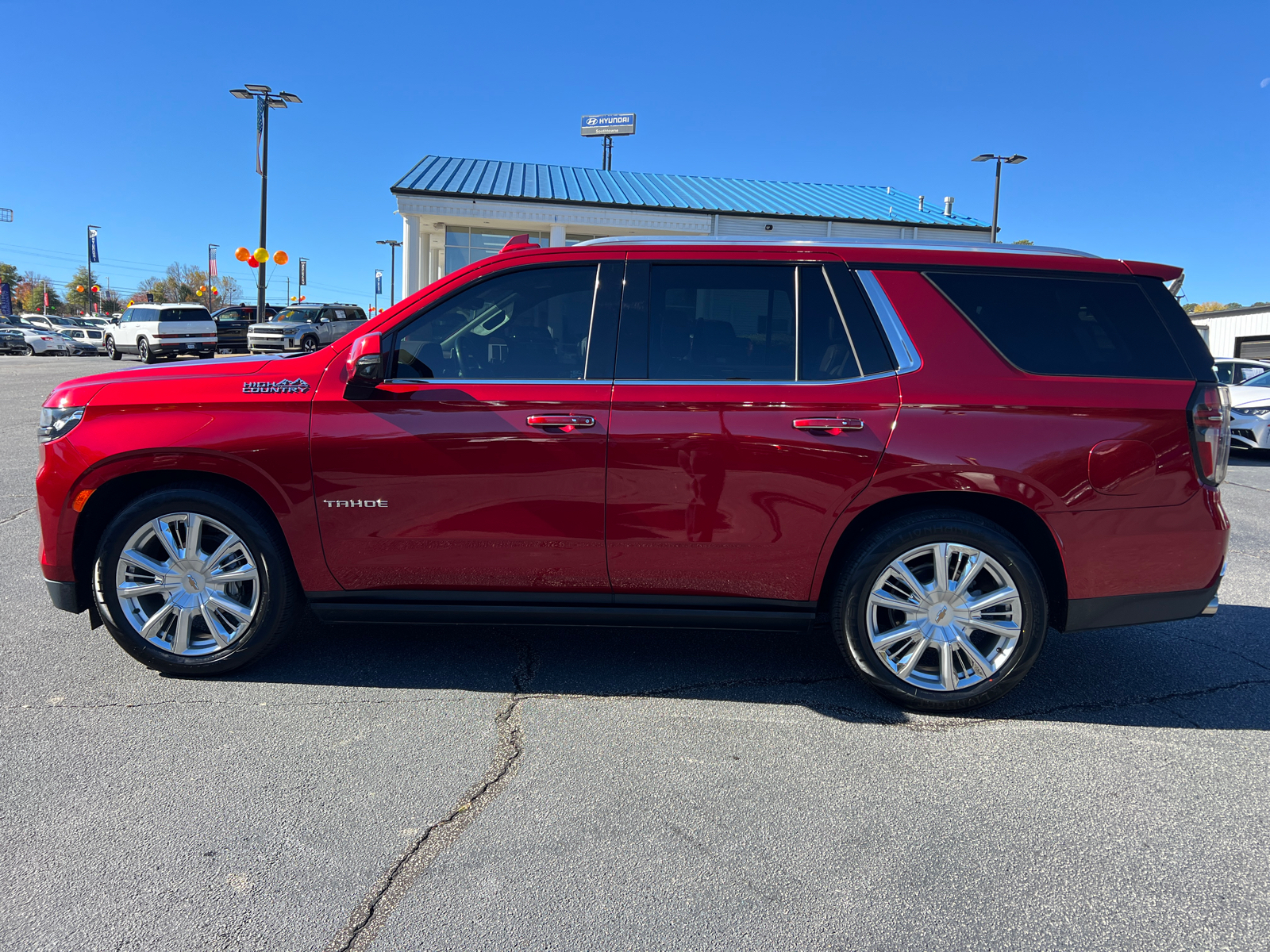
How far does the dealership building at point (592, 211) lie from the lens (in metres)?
23.1

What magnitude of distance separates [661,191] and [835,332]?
23.7 meters

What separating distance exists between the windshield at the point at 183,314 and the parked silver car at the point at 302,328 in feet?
4.81

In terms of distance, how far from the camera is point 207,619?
3734 millimetres

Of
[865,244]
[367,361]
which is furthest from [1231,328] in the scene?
[367,361]

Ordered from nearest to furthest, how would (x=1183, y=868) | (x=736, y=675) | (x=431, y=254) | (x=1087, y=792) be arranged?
(x=1183, y=868), (x=1087, y=792), (x=736, y=675), (x=431, y=254)

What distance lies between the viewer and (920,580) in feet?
11.7

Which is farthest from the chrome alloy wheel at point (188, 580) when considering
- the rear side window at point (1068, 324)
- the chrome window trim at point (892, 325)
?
the rear side window at point (1068, 324)

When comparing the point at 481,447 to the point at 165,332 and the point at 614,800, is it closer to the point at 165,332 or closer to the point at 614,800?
the point at 614,800

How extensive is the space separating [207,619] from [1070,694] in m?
3.80

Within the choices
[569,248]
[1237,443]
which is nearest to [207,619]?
[569,248]

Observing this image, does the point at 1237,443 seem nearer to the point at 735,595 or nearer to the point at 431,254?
the point at 735,595

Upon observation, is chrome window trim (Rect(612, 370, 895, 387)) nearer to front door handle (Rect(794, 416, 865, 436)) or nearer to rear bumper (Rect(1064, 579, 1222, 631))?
front door handle (Rect(794, 416, 865, 436))

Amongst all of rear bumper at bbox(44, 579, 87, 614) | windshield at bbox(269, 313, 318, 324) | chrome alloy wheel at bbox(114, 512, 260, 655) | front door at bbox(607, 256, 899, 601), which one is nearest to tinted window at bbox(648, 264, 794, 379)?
front door at bbox(607, 256, 899, 601)

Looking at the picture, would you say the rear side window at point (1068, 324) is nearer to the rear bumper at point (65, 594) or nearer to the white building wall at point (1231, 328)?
the rear bumper at point (65, 594)
